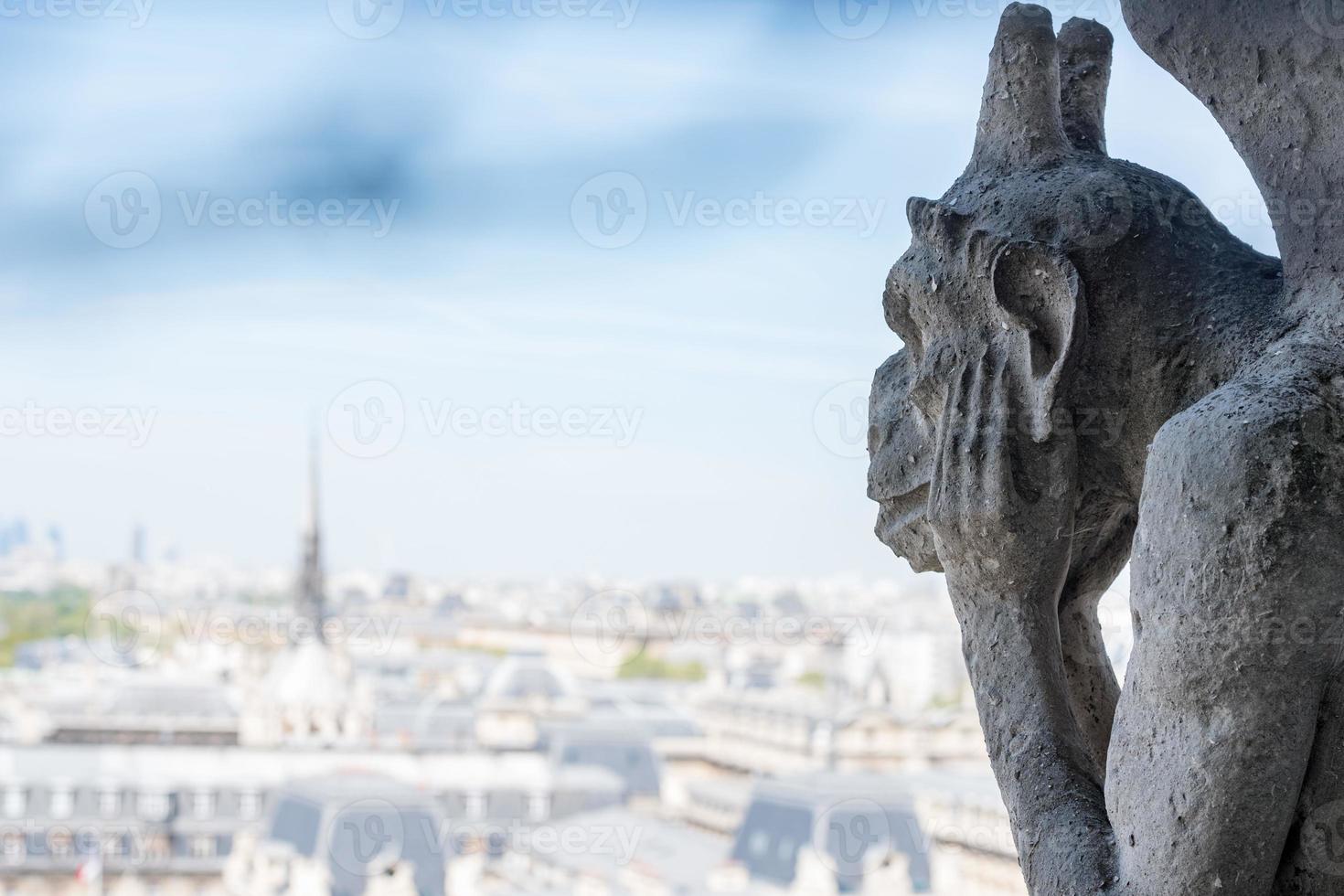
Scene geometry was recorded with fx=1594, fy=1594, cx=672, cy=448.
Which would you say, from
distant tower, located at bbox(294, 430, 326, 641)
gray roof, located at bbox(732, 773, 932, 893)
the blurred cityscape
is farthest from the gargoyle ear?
distant tower, located at bbox(294, 430, 326, 641)

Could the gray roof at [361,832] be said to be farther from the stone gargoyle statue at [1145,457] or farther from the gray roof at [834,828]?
the stone gargoyle statue at [1145,457]

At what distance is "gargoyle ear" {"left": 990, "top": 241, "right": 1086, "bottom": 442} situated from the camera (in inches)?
42.6

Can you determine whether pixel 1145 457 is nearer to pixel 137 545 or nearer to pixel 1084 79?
pixel 1084 79

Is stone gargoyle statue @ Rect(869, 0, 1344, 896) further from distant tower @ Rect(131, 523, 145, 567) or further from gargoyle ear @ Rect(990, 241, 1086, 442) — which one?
distant tower @ Rect(131, 523, 145, 567)

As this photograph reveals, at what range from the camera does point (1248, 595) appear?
930mm

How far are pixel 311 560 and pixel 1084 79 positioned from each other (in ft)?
112

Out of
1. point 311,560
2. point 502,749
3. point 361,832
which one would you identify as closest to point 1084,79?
point 361,832

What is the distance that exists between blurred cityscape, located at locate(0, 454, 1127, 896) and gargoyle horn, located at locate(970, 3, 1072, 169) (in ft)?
30.7

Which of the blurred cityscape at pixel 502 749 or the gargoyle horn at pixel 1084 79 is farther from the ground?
the gargoyle horn at pixel 1084 79

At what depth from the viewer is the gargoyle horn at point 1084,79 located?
1.29m

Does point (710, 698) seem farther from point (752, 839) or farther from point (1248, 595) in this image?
point (1248, 595)

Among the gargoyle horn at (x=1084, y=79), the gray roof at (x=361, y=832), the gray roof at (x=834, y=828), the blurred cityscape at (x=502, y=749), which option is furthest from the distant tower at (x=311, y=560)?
the gargoyle horn at (x=1084, y=79)

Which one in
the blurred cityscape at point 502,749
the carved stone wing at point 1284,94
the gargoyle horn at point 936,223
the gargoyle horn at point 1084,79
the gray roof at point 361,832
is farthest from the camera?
the gray roof at point 361,832

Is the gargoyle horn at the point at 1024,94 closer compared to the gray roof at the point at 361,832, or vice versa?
the gargoyle horn at the point at 1024,94
